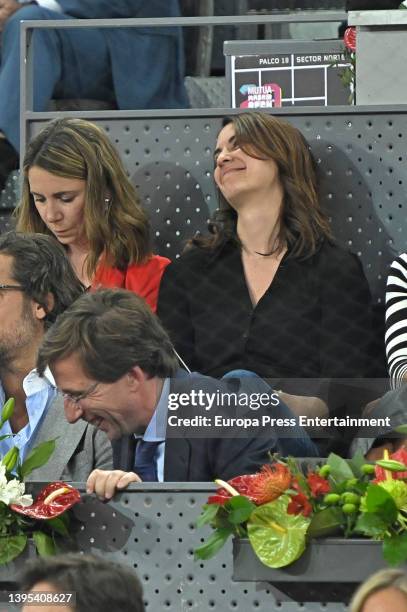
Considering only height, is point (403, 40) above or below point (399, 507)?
above

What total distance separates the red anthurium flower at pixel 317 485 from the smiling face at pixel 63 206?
55.3 inches

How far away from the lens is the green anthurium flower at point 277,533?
3.01 m

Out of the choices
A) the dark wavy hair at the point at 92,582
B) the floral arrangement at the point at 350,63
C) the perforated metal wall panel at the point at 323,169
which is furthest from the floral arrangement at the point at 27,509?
the floral arrangement at the point at 350,63

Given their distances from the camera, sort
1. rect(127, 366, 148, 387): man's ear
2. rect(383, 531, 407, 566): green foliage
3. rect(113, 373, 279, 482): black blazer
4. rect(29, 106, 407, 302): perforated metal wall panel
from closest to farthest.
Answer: rect(383, 531, 407, 566): green foliage < rect(113, 373, 279, 482): black blazer < rect(127, 366, 148, 387): man's ear < rect(29, 106, 407, 302): perforated metal wall panel

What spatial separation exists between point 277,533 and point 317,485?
122mm

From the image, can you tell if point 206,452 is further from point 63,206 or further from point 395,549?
point 63,206

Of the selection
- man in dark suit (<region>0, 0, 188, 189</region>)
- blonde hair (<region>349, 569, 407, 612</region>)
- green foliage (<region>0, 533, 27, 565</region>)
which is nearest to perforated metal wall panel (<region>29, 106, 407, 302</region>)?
man in dark suit (<region>0, 0, 188, 189</region>)

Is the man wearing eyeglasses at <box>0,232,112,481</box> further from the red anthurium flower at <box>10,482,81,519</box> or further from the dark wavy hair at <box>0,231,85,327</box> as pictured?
the red anthurium flower at <box>10,482,81,519</box>

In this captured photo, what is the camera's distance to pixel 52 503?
323 cm

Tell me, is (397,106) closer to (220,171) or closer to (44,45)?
(220,171)

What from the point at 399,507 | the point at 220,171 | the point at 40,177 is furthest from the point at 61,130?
the point at 399,507

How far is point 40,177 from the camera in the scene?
430 cm

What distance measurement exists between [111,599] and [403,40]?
242 cm

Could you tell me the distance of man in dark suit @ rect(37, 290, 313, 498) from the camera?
11.0 feet
